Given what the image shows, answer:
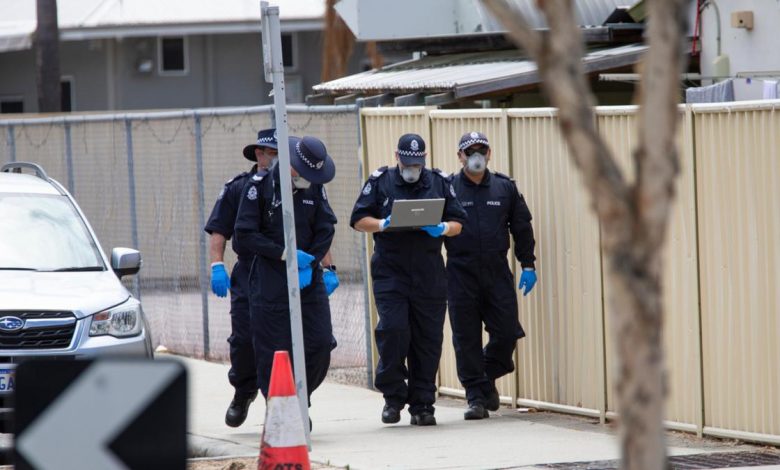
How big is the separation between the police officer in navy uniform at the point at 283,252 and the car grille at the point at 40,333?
3.51 feet

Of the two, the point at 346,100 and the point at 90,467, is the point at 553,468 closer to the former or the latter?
the point at 90,467

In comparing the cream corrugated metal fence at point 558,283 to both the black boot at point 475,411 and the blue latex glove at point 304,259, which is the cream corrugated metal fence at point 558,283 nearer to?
the black boot at point 475,411

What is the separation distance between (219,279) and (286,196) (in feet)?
5.51

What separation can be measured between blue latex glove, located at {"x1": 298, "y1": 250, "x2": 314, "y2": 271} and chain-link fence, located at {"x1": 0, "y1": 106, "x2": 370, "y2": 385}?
10.4ft

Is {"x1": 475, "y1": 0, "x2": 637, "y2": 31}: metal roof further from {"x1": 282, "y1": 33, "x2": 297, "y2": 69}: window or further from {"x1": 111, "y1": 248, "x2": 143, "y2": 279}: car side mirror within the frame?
{"x1": 282, "y1": 33, "x2": 297, "y2": 69}: window

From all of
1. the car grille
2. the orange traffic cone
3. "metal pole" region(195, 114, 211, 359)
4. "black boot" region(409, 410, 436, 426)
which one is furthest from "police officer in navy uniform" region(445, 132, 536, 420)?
"metal pole" region(195, 114, 211, 359)

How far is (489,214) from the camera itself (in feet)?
34.3

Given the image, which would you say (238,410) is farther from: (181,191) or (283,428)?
(181,191)

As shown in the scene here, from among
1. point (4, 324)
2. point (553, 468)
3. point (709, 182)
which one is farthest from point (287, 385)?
point (709, 182)

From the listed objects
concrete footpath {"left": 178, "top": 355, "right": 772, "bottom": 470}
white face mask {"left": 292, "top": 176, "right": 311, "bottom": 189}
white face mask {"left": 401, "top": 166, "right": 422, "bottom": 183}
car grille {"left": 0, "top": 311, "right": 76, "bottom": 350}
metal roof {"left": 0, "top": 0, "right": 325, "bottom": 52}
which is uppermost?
metal roof {"left": 0, "top": 0, "right": 325, "bottom": 52}

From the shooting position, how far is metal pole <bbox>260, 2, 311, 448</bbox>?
836cm

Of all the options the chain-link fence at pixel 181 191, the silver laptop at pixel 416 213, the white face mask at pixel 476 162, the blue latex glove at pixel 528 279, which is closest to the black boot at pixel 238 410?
the silver laptop at pixel 416 213

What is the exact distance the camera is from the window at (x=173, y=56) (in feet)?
108

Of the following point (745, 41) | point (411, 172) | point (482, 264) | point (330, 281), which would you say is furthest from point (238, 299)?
point (745, 41)
